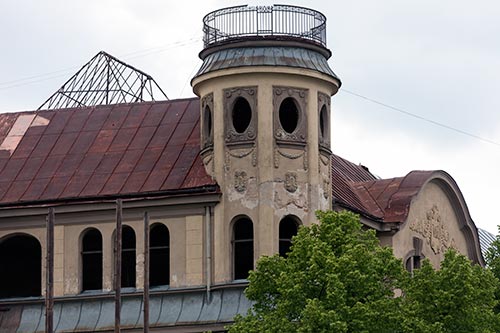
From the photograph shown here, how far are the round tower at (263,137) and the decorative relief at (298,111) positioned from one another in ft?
0.11

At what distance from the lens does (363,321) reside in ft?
180

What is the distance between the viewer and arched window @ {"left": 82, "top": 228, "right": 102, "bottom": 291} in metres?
68.9

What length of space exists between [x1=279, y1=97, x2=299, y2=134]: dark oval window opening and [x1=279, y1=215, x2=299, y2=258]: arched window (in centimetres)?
317

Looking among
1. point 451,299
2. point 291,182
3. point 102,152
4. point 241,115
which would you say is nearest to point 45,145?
point 102,152

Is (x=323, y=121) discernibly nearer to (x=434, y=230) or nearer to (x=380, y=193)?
(x=380, y=193)

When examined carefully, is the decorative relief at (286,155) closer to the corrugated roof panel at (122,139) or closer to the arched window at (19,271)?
the corrugated roof panel at (122,139)

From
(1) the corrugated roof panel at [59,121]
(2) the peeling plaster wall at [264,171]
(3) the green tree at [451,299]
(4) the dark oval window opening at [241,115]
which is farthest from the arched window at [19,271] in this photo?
(3) the green tree at [451,299]

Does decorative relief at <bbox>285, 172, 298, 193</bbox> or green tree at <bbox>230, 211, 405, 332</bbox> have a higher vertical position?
decorative relief at <bbox>285, 172, 298, 193</bbox>

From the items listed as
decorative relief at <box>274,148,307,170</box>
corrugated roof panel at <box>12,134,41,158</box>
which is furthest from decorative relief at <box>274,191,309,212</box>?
corrugated roof panel at <box>12,134,41,158</box>

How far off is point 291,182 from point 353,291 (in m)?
10.1

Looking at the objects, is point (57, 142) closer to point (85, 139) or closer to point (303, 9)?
point (85, 139)

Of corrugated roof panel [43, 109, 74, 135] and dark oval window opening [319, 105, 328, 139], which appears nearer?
dark oval window opening [319, 105, 328, 139]

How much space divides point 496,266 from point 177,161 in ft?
39.8

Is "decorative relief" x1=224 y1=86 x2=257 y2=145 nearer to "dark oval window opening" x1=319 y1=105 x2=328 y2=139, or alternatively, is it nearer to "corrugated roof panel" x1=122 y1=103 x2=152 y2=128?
"dark oval window opening" x1=319 y1=105 x2=328 y2=139
